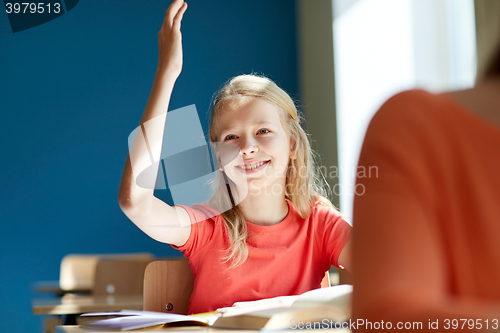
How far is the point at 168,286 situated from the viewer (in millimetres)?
1009

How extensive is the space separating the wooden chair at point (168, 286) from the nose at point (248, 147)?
0.30 meters

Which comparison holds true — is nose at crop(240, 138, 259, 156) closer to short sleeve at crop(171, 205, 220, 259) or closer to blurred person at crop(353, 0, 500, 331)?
short sleeve at crop(171, 205, 220, 259)

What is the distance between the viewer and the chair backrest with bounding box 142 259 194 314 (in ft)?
3.19

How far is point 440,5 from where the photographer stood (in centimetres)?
240

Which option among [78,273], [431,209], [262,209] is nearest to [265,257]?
[262,209]

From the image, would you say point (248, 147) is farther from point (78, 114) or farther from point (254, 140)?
point (78, 114)

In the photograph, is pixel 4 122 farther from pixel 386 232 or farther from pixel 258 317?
pixel 386 232

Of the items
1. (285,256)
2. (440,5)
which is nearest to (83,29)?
(440,5)

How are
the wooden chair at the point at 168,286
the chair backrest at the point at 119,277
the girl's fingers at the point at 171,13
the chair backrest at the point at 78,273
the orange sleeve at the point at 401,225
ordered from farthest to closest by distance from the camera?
1. the chair backrest at the point at 78,273
2. the chair backrest at the point at 119,277
3. the wooden chair at the point at 168,286
4. the girl's fingers at the point at 171,13
5. the orange sleeve at the point at 401,225

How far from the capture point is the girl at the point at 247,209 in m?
0.90

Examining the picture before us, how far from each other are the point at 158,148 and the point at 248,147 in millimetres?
282

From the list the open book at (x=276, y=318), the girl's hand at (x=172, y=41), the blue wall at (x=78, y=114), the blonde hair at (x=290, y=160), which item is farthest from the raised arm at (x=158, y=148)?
the blue wall at (x=78, y=114)

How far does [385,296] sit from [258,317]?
38 cm

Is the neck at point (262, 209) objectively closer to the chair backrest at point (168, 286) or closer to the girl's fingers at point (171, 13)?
the chair backrest at point (168, 286)
